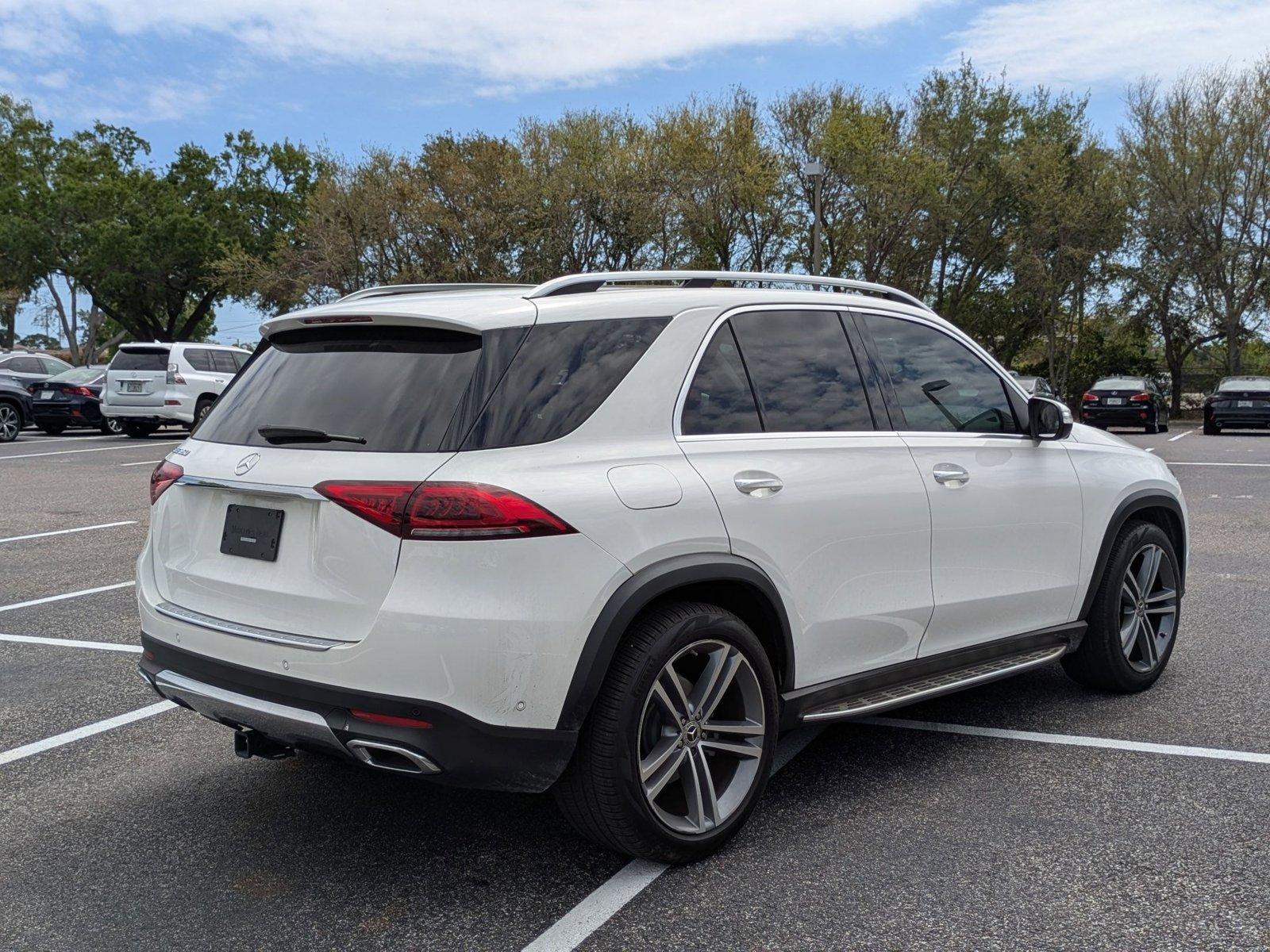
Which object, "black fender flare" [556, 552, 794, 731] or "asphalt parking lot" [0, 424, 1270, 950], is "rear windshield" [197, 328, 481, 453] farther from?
"asphalt parking lot" [0, 424, 1270, 950]

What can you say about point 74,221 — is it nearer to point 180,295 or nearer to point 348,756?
point 180,295

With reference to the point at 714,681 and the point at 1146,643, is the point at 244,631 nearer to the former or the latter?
the point at 714,681

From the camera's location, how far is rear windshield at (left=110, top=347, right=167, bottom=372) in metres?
23.1

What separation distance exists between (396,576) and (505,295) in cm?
97

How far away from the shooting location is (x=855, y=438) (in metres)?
3.99

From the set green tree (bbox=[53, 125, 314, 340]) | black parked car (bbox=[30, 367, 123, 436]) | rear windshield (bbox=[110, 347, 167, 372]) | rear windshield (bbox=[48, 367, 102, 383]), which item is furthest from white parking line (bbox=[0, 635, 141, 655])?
green tree (bbox=[53, 125, 314, 340])

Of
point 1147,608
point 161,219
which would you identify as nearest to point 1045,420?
point 1147,608

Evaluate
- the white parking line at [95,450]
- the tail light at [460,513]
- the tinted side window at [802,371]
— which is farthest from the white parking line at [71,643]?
the white parking line at [95,450]

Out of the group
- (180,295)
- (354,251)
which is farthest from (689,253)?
(180,295)

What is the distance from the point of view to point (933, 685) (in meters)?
4.17

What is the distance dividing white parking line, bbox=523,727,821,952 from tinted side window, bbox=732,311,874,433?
1387 mm

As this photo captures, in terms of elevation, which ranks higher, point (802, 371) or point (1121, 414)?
point (802, 371)

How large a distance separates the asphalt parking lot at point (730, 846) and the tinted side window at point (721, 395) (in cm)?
127

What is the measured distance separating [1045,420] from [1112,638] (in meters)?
1.06
